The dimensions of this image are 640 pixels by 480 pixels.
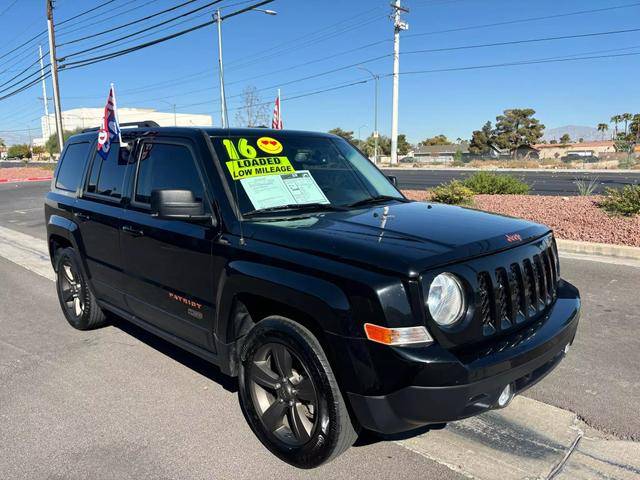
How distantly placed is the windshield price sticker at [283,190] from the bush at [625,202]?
786 cm

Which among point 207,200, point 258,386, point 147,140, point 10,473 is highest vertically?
point 147,140

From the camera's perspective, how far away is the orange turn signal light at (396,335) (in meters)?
2.34

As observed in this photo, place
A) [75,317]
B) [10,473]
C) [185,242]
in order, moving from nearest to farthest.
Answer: [10,473] < [185,242] < [75,317]

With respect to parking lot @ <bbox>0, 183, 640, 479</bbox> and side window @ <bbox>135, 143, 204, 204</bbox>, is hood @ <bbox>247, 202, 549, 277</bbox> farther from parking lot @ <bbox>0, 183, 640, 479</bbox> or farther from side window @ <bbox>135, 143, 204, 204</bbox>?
parking lot @ <bbox>0, 183, 640, 479</bbox>

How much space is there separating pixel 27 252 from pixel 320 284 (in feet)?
28.1

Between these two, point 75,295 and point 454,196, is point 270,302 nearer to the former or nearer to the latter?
point 75,295

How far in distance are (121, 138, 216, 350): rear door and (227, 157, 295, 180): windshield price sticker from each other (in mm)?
224

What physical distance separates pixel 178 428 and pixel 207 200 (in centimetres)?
145

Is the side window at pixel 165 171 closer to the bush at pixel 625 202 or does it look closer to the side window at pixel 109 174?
the side window at pixel 109 174

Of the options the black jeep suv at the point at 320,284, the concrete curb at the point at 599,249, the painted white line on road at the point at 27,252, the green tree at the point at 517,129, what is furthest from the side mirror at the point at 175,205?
the green tree at the point at 517,129

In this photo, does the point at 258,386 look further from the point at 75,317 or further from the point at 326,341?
the point at 75,317

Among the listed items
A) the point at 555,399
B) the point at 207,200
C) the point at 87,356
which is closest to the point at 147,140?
the point at 207,200

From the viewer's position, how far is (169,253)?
3521mm

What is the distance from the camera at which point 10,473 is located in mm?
2887
